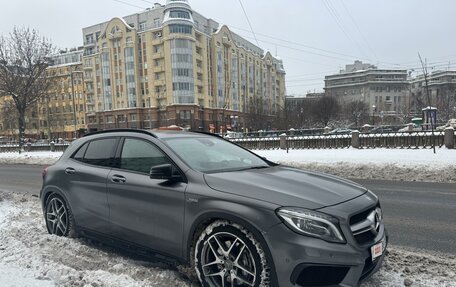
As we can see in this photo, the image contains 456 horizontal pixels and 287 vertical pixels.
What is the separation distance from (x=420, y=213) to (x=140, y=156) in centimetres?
550

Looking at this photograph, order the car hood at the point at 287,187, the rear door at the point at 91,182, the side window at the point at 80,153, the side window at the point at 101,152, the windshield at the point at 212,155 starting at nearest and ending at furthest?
1. the car hood at the point at 287,187
2. the windshield at the point at 212,155
3. the rear door at the point at 91,182
4. the side window at the point at 101,152
5. the side window at the point at 80,153

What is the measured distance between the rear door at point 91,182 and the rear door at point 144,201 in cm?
17

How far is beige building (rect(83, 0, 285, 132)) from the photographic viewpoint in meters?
68.6

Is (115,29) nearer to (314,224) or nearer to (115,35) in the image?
(115,35)

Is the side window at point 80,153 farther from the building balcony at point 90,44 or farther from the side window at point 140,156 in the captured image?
the building balcony at point 90,44

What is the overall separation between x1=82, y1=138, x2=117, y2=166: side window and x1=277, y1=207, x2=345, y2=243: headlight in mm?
2537

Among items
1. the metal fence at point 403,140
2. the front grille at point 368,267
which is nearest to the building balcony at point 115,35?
the metal fence at point 403,140

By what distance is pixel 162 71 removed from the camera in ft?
230

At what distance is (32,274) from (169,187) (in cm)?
171

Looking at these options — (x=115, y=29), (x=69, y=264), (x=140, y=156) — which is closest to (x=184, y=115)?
(x=115, y=29)

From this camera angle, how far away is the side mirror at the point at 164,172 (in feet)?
11.0

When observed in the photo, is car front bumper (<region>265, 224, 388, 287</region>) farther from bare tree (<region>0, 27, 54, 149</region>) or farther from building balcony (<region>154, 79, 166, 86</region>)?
building balcony (<region>154, 79, 166, 86</region>)

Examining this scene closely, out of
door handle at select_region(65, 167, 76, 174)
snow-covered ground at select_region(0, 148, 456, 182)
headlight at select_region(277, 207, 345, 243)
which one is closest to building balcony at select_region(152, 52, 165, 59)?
snow-covered ground at select_region(0, 148, 456, 182)

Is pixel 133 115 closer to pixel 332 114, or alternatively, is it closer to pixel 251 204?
pixel 332 114
